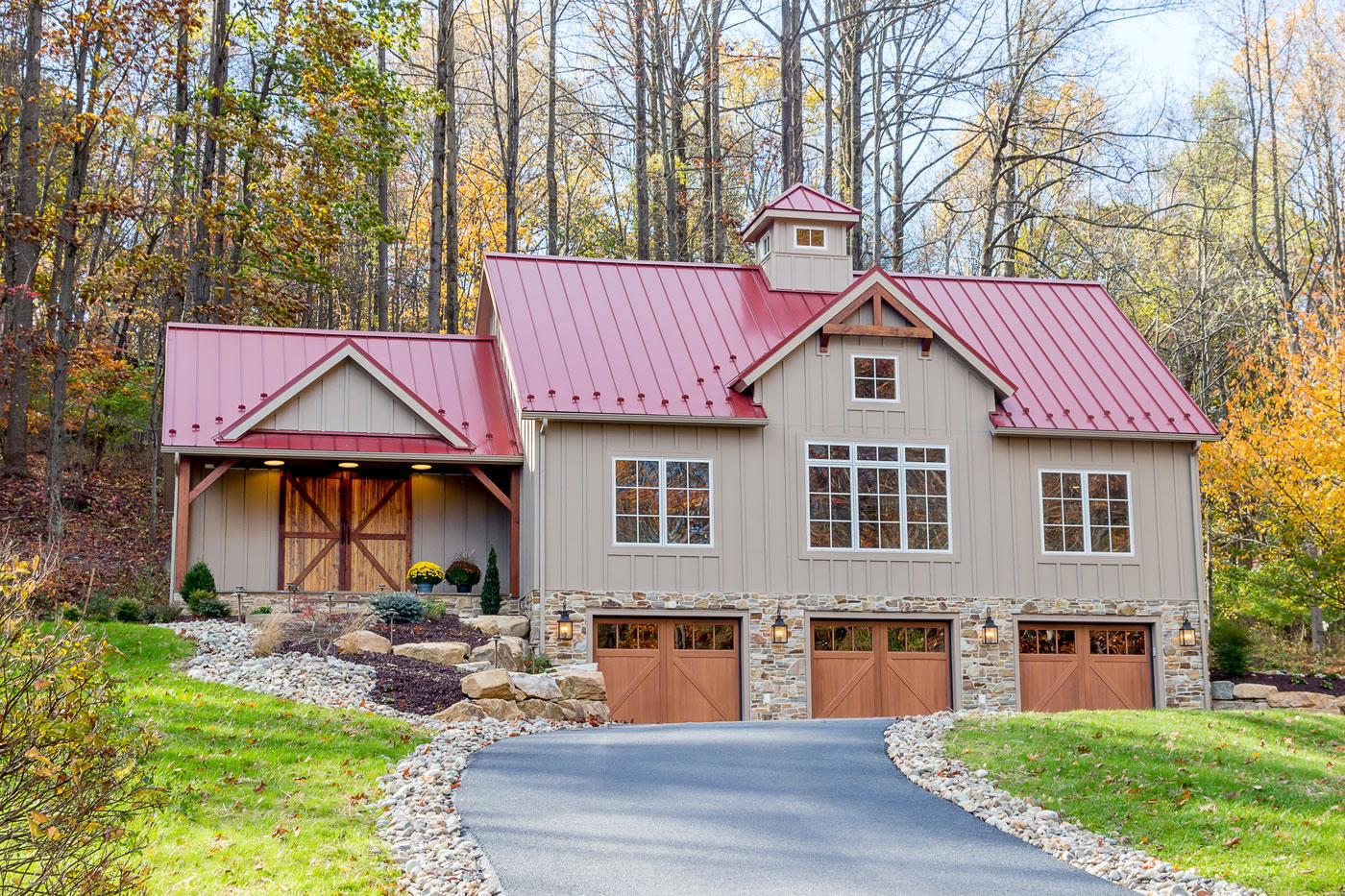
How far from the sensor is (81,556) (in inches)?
1012

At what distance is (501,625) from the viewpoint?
778 inches

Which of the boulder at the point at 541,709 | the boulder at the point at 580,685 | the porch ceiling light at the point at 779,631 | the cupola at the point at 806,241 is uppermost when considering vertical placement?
the cupola at the point at 806,241

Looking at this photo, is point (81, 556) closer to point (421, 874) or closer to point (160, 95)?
point (160, 95)

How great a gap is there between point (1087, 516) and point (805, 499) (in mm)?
4408

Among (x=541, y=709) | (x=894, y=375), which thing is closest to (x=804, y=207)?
(x=894, y=375)

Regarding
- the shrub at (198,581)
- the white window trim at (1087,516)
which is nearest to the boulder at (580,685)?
the shrub at (198,581)

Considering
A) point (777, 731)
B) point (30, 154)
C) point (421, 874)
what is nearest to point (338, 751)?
point (421, 874)

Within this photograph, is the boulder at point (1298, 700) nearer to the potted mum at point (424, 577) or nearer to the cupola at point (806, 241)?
the cupola at point (806, 241)

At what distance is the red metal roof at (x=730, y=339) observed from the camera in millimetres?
21047

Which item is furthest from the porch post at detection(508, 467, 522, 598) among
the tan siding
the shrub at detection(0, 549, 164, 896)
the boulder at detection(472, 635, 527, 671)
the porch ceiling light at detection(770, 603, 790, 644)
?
the shrub at detection(0, 549, 164, 896)

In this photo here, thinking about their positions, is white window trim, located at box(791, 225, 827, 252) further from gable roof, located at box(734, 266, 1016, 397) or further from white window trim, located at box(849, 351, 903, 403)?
white window trim, located at box(849, 351, 903, 403)

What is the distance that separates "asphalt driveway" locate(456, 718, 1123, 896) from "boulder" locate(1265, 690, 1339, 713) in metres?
10.4

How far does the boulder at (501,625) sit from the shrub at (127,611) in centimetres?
435

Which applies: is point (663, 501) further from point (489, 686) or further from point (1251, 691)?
point (1251, 691)
